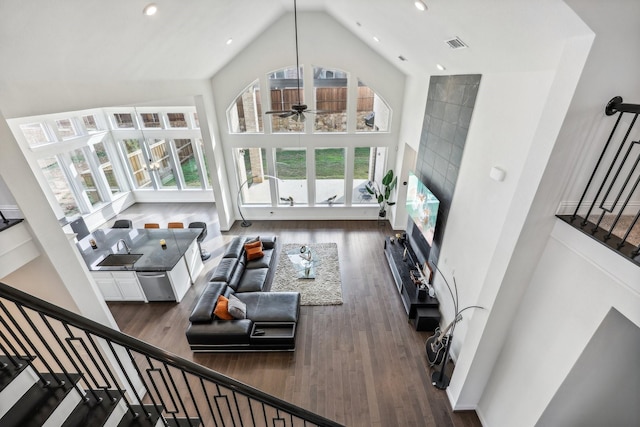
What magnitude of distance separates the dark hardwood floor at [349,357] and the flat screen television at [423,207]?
4.67 feet

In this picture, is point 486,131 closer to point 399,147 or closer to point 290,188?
point 399,147

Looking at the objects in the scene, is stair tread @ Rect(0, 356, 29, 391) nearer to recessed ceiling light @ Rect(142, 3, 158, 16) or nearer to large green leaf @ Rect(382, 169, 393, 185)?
recessed ceiling light @ Rect(142, 3, 158, 16)

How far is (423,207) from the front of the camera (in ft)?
17.7

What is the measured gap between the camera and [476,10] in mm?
2465

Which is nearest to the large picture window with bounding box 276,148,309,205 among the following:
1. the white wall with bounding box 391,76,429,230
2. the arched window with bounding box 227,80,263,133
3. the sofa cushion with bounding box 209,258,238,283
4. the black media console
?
the arched window with bounding box 227,80,263,133

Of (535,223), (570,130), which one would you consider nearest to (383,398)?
(535,223)

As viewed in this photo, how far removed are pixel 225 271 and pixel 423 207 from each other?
3997 millimetres

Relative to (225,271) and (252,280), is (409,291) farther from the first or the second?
(225,271)

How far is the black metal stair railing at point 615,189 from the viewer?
2.05 m

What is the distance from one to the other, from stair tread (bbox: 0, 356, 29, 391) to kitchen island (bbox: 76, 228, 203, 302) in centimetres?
348

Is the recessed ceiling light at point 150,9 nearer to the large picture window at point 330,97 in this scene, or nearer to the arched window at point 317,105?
the arched window at point 317,105

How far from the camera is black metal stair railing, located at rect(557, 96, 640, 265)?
2051 mm

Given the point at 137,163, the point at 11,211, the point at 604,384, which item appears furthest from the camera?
the point at 137,163

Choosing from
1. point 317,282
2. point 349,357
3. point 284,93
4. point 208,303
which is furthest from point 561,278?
point 284,93
